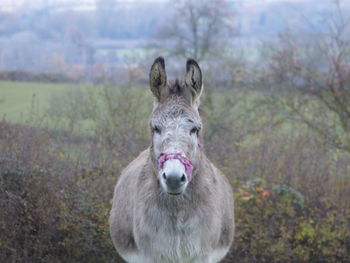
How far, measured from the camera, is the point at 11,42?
14742mm

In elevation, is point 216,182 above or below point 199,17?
below

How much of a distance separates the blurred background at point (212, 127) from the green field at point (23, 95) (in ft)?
0.24

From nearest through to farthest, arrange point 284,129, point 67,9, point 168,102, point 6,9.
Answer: point 168,102, point 284,129, point 6,9, point 67,9

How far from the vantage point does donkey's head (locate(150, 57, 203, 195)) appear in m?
3.60

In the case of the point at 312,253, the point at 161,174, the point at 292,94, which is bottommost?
the point at 312,253

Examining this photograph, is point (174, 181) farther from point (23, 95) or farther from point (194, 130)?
point (23, 95)

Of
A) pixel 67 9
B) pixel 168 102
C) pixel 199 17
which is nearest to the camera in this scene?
pixel 168 102

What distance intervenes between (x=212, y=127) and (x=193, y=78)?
675 cm

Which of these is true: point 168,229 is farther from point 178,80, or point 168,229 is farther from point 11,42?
point 11,42

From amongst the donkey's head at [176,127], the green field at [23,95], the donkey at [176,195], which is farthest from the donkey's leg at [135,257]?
the green field at [23,95]

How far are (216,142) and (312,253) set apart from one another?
10.5ft

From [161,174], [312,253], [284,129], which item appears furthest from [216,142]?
[161,174]

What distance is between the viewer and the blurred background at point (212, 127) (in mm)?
6891

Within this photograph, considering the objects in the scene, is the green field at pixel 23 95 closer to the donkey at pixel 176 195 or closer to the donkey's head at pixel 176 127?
the donkey at pixel 176 195
